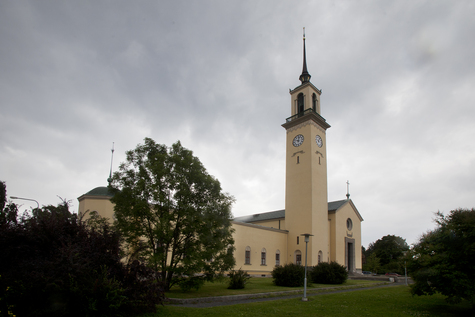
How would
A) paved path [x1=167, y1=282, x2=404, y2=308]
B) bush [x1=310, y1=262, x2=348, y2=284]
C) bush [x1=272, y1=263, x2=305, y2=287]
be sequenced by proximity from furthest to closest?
bush [x1=310, y1=262, x2=348, y2=284] < bush [x1=272, y1=263, x2=305, y2=287] < paved path [x1=167, y1=282, x2=404, y2=308]

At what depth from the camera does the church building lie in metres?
33.4

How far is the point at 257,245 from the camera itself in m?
33.6

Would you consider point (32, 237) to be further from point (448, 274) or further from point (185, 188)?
point (448, 274)

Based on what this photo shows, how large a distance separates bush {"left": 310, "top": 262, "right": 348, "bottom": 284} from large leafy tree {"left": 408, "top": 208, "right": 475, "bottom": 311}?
510 inches

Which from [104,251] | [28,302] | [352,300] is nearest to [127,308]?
[104,251]

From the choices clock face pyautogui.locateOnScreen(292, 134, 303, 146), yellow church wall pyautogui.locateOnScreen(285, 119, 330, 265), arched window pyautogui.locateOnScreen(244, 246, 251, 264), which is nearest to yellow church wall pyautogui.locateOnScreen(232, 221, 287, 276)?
arched window pyautogui.locateOnScreen(244, 246, 251, 264)

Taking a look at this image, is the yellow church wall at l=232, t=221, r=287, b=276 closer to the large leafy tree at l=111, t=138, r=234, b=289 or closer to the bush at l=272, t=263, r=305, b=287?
the bush at l=272, t=263, r=305, b=287

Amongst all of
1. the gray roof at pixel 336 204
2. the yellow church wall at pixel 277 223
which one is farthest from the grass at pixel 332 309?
the yellow church wall at pixel 277 223

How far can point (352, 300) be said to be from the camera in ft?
46.0

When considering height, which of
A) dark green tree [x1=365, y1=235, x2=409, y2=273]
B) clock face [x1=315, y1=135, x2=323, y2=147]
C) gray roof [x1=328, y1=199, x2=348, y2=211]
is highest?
clock face [x1=315, y1=135, x2=323, y2=147]

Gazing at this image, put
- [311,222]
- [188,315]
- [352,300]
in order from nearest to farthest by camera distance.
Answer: [188,315] → [352,300] → [311,222]

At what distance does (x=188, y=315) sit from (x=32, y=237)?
17.2 feet

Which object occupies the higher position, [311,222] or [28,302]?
[311,222]

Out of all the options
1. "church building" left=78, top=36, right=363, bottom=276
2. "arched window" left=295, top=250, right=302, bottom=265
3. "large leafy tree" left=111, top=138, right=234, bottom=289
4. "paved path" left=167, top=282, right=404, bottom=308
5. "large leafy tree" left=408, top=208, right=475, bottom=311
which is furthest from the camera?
"arched window" left=295, top=250, right=302, bottom=265
